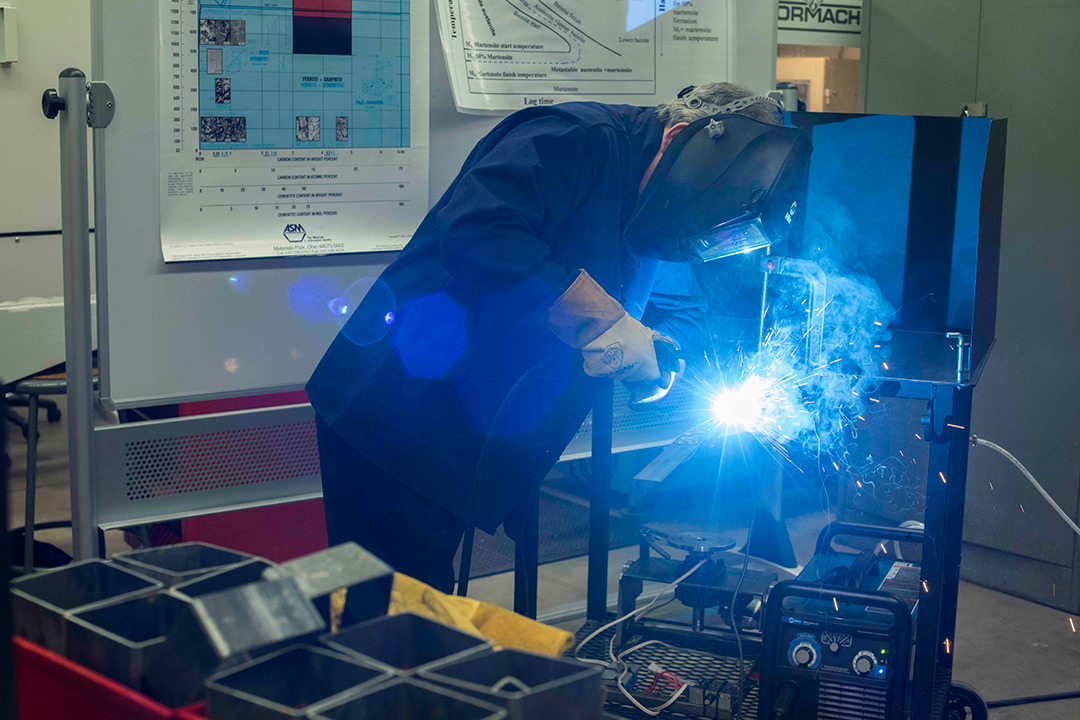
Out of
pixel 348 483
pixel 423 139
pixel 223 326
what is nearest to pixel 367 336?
pixel 348 483

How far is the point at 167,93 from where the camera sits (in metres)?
1.96

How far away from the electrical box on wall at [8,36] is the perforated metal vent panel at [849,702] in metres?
3.31

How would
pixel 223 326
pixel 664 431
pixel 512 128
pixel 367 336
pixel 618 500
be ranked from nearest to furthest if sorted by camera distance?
1. pixel 512 128
2. pixel 367 336
3. pixel 223 326
4. pixel 664 431
5. pixel 618 500

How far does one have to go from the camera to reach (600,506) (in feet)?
7.50

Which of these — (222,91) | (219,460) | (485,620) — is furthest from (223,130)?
(485,620)

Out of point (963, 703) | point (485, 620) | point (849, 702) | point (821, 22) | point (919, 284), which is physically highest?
point (821, 22)

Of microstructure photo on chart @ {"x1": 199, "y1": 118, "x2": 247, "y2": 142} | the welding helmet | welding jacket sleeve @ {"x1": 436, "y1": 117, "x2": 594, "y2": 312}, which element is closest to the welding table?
the welding helmet

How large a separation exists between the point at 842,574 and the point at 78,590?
4.66 ft

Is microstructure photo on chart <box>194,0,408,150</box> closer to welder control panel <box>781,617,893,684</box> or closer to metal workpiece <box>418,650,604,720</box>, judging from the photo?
welder control panel <box>781,617,893,684</box>

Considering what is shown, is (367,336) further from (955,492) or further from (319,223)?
(955,492)

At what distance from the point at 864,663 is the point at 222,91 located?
5.24ft

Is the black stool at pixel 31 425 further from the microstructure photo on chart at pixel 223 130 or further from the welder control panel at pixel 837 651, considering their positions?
the welder control panel at pixel 837 651

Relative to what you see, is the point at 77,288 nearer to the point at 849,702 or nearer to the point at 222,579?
the point at 222,579

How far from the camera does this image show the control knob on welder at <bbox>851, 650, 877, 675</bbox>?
1.61 meters
